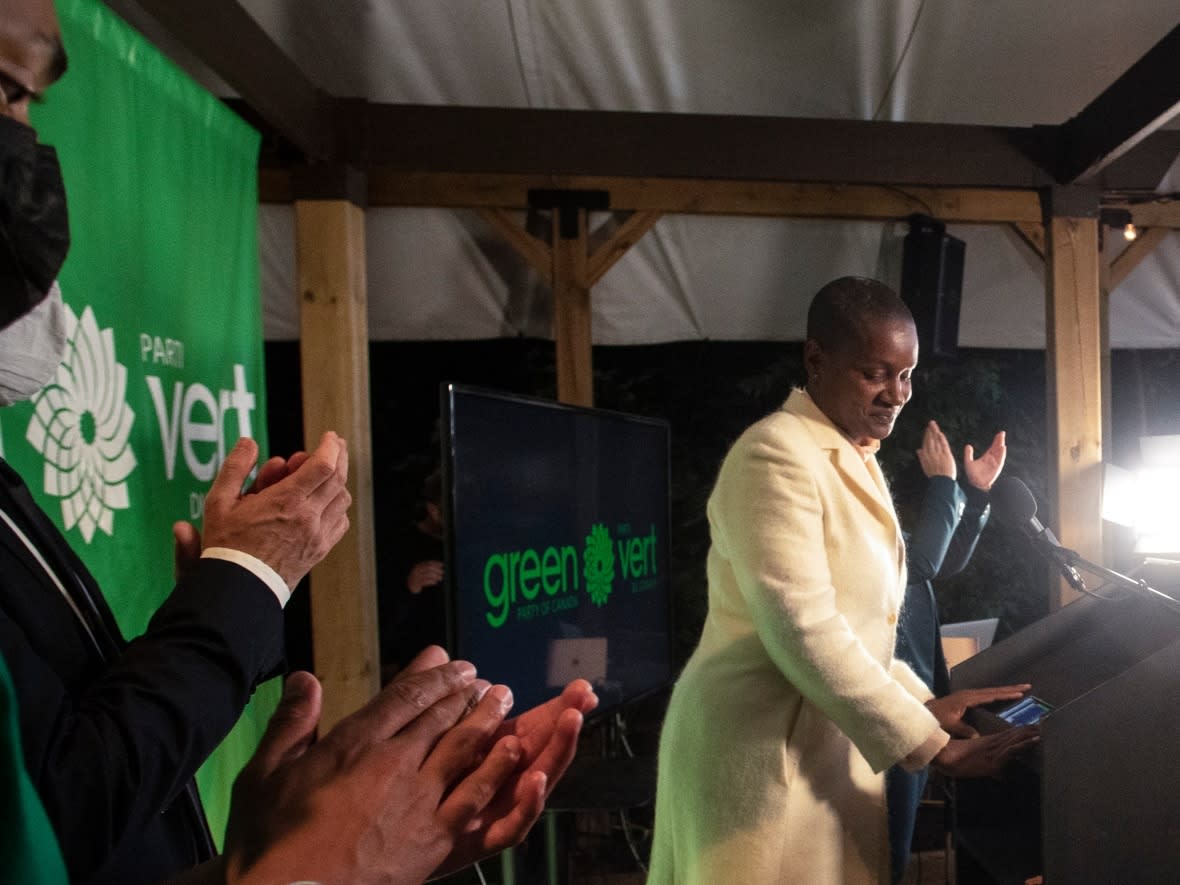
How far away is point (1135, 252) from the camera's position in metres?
4.52

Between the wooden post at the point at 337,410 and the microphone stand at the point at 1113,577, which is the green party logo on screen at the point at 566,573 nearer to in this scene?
the wooden post at the point at 337,410

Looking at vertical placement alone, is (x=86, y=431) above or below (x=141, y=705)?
above

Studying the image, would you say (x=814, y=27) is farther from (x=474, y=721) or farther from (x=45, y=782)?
(x=45, y=782)

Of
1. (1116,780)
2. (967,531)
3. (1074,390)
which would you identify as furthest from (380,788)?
(1074,390)

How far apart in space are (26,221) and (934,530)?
2319 millimetres

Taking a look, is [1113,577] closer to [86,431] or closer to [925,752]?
[925,752]

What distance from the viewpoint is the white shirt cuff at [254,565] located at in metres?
0.88

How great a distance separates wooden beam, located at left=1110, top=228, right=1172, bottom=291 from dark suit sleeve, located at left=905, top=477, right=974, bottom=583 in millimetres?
2629

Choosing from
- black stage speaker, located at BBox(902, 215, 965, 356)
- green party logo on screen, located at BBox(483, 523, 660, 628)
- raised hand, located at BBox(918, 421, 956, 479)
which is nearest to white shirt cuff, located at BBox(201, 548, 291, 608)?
green party logo on screen, located at BBox(483, 523, 660, 628)

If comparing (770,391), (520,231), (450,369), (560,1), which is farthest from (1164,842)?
(450,369)

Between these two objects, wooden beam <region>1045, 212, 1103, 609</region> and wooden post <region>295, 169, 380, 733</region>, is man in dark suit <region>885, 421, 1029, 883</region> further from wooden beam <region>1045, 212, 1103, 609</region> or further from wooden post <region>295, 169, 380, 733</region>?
wooden post <region>295, 169, 380, 733</region>

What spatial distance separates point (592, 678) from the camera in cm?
248

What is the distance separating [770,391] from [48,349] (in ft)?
17.0

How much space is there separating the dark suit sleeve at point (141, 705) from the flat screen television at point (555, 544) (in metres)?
0.92
